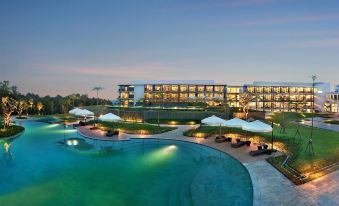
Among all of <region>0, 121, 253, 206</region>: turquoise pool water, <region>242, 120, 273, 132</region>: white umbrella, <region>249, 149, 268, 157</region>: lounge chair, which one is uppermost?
<region>242, 120, 273, 132</region>: white umbrella

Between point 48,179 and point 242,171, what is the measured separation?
13628 millimetres

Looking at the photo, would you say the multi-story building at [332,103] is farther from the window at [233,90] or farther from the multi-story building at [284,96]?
the window at [233,90]

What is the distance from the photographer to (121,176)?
18094 mm

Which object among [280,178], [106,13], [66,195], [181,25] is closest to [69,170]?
[66,195]

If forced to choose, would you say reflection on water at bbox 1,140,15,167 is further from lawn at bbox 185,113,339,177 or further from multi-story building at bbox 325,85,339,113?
multi-story building at bbox 325,85,339,113

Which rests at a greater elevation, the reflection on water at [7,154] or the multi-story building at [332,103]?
the multi-story building at [332,103]

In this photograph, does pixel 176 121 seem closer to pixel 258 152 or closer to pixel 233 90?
pixel 258 152

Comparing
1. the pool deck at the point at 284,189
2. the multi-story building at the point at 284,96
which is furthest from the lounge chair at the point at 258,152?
the multi-story building at the point at 284,96

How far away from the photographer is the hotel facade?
83375 mm

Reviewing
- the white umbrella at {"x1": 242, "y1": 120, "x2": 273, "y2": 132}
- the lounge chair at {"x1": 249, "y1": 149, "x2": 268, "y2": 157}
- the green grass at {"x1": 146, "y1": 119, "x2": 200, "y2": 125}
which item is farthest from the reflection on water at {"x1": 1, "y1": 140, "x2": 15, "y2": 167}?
the green grass at {"x1": 146, "y1": 119, "x2": 200, "y2": 125}

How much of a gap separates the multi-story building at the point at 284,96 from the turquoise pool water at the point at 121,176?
66.7 meters

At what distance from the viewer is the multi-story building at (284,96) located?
86.0m

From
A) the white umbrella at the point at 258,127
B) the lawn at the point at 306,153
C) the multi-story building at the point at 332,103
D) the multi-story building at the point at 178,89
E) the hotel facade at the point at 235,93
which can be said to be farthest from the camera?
the hotel facade at the point at 235,93

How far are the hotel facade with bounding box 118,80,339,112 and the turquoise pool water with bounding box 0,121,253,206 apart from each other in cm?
5530
